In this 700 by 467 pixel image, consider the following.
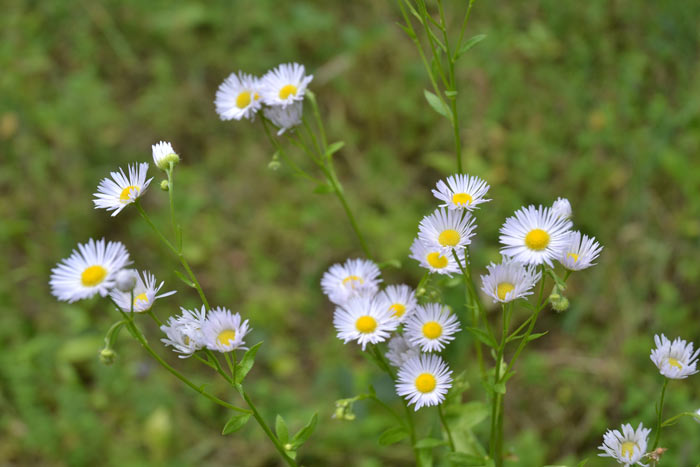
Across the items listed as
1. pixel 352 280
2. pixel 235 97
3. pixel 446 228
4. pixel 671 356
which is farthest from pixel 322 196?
pixel 671 356

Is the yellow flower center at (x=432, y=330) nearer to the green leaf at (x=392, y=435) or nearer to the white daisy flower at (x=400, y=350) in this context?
the white daisy flower at (x=400, y=350)

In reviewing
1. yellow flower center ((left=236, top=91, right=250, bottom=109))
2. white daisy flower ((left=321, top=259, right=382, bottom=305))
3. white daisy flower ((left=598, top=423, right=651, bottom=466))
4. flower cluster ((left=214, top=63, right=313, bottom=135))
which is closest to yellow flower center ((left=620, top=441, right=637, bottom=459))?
white daisy flower ((left=598, top=423, right=651, bottom=466))

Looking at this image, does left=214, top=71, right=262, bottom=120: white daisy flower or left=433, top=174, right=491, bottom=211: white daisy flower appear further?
left=214, top=71, right=262, bottom=120: white daisy flower

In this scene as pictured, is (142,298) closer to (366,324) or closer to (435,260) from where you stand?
(366,324)

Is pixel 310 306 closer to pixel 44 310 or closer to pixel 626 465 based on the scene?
pixel 44 310

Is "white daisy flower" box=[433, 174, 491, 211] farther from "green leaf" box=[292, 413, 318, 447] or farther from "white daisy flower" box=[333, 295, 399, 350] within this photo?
"green leaf" box=[292, 413, 318, 447]

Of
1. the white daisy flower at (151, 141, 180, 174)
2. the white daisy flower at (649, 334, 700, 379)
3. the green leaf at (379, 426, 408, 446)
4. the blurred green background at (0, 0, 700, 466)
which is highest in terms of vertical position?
the blurred green background at (0, 0, 700, 466)
